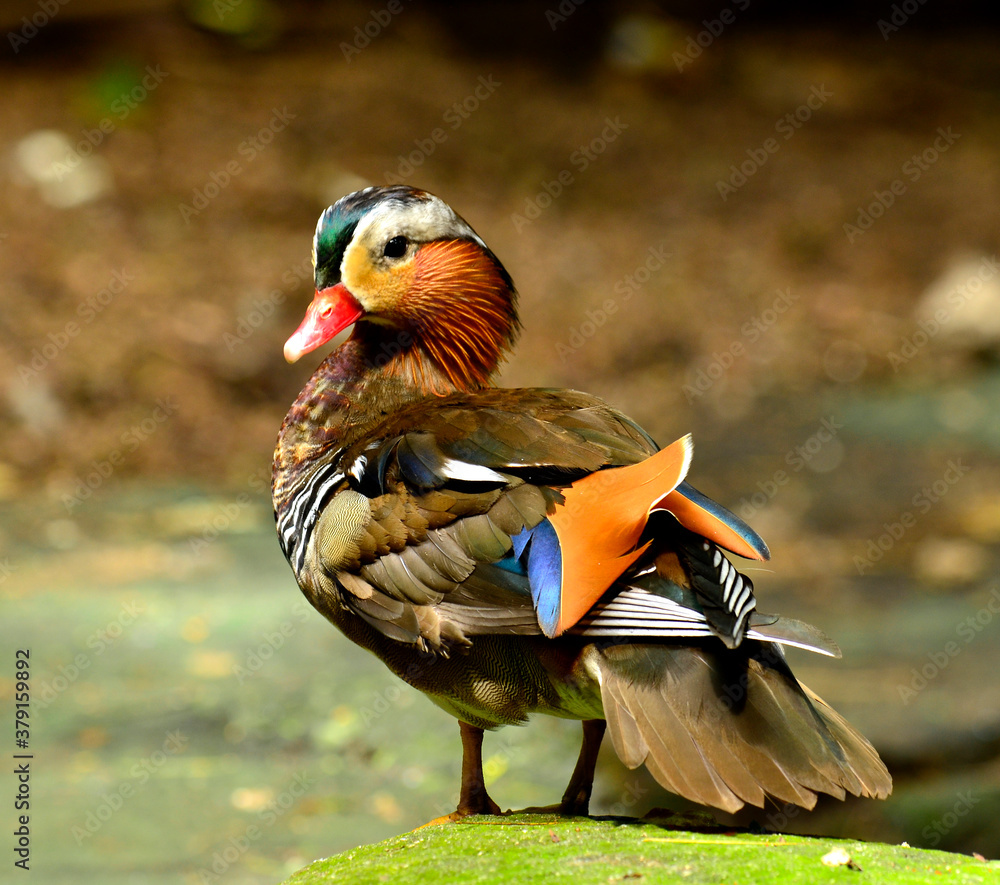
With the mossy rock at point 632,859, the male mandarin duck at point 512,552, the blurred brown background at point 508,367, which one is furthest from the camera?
the blurred brown background at point 508,367

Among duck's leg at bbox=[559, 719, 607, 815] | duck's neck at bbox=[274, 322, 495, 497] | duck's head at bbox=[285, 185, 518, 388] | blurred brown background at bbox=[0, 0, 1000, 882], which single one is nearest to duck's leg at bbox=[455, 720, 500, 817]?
duck's leg at bbox=[559, 719, 607, 815]

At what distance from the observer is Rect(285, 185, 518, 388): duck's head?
2559 mm

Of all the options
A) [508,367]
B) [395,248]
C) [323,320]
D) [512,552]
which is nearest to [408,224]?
[395,248]

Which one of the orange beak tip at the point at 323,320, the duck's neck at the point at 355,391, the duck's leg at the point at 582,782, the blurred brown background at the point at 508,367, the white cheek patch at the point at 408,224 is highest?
the white cheek patch at the point at 408,224

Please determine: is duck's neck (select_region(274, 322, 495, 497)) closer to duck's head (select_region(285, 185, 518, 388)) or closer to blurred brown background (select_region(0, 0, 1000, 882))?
duck's head (select_region(285, 185, 518, 388))

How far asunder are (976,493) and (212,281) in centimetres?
439

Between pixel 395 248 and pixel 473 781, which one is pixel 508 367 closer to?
pixel 395 248

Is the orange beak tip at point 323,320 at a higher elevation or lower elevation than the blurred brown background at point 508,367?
higher

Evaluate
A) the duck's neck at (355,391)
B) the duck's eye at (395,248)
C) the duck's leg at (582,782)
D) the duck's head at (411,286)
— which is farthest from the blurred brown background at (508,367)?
the duck's eye at (395,248)

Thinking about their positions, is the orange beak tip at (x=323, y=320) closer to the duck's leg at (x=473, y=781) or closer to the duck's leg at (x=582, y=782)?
the duck's leg at (x=473, y=781)

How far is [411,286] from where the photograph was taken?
2666mm

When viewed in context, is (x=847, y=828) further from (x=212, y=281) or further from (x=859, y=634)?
(x=212, y=281)

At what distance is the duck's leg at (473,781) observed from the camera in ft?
8.11

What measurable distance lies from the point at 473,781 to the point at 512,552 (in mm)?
669
